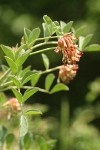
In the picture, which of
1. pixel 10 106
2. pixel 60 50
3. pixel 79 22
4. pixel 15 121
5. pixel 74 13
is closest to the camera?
pixel 60 50

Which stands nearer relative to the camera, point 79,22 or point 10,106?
point 10,106

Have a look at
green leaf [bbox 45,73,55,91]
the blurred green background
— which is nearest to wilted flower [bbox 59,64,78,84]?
green leaf [bbox 45,73,55,91]

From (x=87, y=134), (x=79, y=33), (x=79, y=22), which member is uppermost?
(x=79, y=22)

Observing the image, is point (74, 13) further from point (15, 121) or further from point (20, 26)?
point (15, 121)

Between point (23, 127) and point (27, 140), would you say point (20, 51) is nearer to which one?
point (23, 127)

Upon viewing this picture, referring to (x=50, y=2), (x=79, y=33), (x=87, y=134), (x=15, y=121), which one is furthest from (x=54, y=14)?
(x=79, y=33)

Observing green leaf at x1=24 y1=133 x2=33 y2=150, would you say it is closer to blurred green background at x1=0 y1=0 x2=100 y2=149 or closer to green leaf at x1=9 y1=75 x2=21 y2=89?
green leaf at x1=9 y1=75 x2=21 y2=89

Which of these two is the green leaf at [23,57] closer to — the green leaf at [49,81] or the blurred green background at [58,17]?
the green leaf at [49,81]

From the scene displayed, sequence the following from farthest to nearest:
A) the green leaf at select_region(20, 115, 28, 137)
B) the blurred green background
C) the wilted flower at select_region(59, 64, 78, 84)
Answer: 1. the blurred green background
2. the wilted flower at select_region(59, 64, 78, 84)
3. the green leaf at select_region(20, 115, 28, 137)
